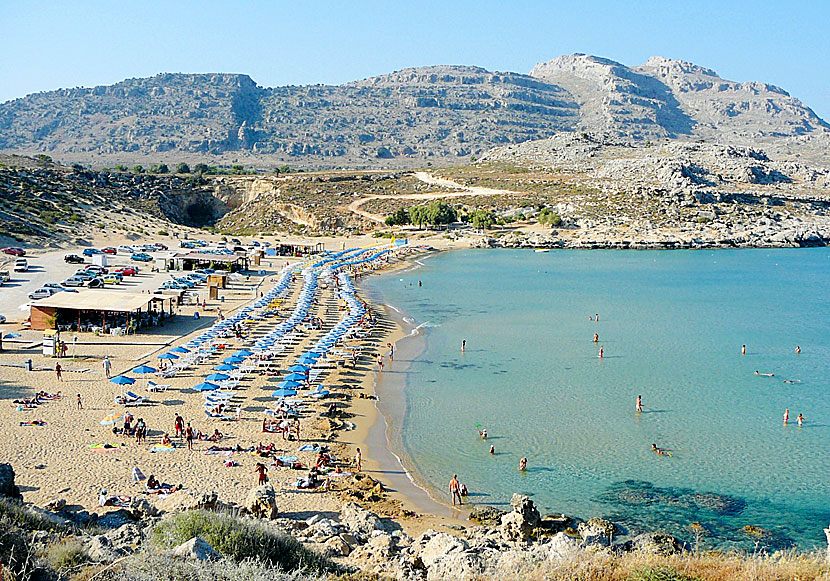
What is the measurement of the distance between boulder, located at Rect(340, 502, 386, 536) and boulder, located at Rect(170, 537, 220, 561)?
5.64 m

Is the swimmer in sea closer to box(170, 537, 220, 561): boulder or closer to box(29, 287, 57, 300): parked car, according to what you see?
box(170, 537, 220, 561): boulder

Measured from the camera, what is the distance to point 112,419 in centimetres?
1888

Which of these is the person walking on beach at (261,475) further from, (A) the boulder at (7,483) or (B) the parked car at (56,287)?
(B) the parked car at (56,287)

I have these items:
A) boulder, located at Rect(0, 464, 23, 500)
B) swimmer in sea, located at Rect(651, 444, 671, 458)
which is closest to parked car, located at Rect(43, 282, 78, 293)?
boulder, located at Rect(0, 464, 23, 500)

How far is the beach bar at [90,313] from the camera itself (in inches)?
1150

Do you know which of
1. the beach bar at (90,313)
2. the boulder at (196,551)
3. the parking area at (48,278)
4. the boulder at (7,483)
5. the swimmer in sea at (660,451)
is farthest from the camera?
the parking area at (48,278)

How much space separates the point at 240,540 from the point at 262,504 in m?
5.12

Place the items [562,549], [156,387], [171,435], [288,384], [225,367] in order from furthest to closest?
1. [225,367]
2. [288,384]
3. [156,387]
4. [171,435]
5. [562,549]

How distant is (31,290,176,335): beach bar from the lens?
29.2 meters

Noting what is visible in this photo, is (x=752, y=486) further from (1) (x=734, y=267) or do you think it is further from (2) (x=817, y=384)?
(1) (x=734, y=267)

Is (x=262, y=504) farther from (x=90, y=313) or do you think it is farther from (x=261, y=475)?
(x=90, y=313)

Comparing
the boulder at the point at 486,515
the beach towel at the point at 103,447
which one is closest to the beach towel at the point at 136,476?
the beach towel at the point at 103,447

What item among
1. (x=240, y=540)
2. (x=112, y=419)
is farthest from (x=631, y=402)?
(x=240, y=540)

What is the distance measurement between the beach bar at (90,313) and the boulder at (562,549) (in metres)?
24.3
